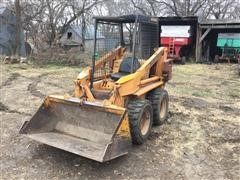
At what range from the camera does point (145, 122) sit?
208 inches

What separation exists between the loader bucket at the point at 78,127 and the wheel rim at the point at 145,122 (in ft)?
Result: 2.19

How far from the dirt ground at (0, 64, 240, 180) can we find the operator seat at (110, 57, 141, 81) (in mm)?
1018

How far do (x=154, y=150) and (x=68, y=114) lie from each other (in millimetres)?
1265

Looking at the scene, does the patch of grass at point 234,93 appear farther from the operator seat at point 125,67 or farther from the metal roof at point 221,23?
the metal roof at point 221,23

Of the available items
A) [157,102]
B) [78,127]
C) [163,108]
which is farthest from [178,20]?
[78,127]

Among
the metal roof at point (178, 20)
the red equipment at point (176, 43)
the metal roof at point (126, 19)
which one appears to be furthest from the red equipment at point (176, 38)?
the metal roof at point (126, 19)

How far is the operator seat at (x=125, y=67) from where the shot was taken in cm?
557

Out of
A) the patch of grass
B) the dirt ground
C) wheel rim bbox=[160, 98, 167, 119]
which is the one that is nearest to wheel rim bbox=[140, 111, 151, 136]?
the dirt ground

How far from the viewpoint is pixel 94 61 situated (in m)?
5.73

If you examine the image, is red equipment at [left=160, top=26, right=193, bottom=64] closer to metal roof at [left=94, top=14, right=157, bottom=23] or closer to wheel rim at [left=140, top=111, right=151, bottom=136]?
metal roof at [left=94, top=14, right=157, bottom=23]

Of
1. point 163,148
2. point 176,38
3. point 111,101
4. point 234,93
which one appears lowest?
point 163,148

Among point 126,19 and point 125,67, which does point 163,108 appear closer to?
point 125,67

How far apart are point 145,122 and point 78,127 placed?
0.98 meters

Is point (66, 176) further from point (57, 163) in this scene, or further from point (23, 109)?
point (23, 109)
